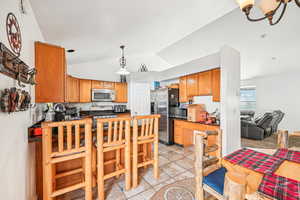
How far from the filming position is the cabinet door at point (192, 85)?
319 centimetres

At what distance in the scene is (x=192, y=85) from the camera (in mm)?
3283

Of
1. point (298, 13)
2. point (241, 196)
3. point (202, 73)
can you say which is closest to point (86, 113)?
point (202, 73)

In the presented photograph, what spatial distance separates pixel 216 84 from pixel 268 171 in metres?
2.06

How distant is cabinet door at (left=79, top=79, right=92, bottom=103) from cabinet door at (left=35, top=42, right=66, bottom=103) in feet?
8.64

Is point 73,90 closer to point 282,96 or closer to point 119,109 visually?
point 119,109

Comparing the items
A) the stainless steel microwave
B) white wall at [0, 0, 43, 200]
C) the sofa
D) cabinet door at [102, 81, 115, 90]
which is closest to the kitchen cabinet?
the stainless steel microwave

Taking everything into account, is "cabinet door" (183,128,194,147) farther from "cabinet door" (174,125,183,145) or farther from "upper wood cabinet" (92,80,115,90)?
"upper wood cabinet" (92,80,115,90)

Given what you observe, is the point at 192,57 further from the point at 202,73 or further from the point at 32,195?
the point at 32,195

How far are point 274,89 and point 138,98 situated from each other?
594 cm

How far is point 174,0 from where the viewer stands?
159 cm

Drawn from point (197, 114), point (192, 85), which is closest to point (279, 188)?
point (197, 114)

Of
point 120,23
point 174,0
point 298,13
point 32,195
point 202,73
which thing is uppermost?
point 298,13

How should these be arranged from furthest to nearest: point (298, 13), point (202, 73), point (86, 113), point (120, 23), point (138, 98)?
point (138, 98), point (86, 113), point (202, 73), point (298, 13), point (120, 23)

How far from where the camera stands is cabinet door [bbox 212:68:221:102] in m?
2.64
